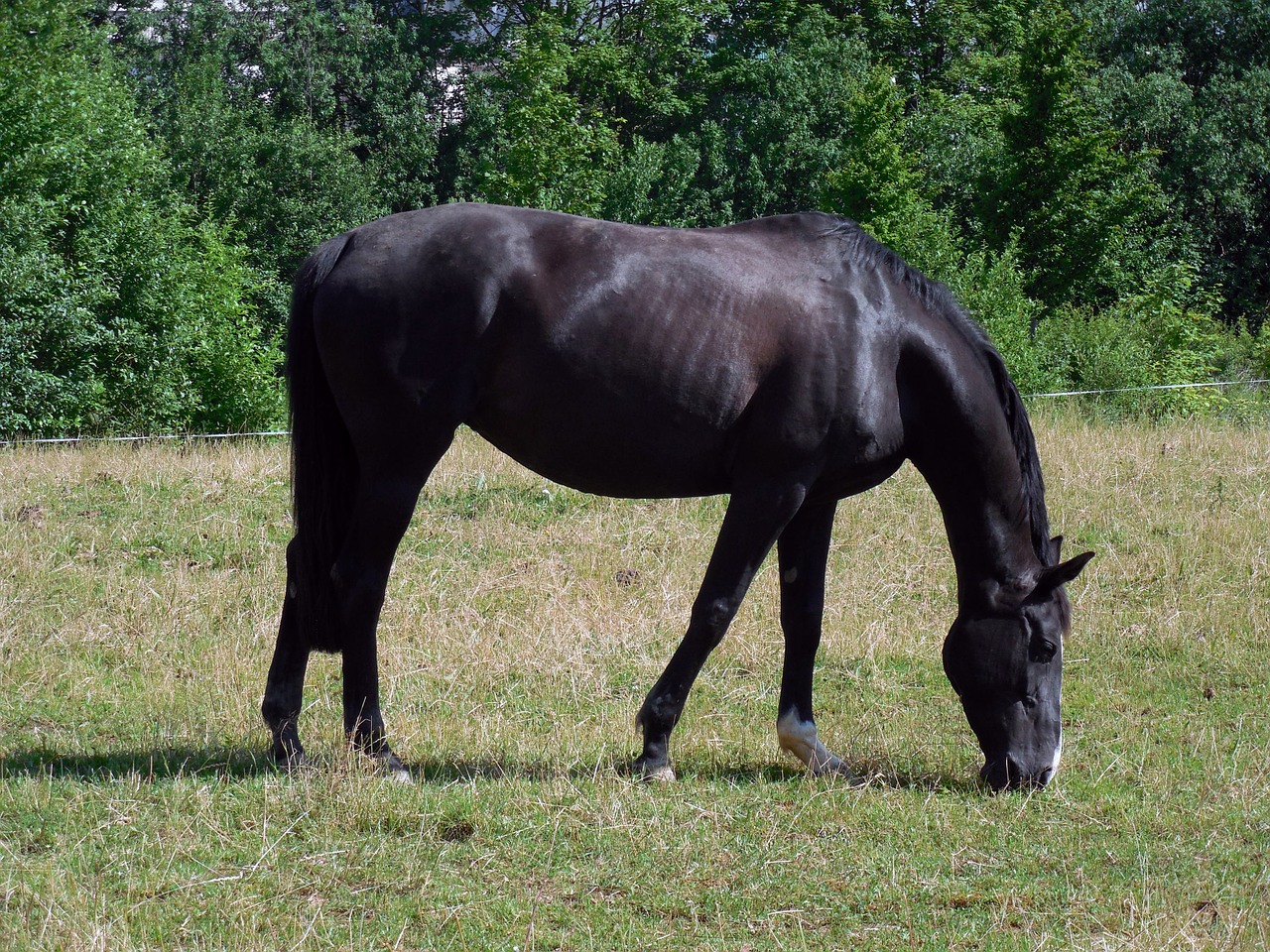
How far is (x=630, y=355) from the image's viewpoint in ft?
15.2

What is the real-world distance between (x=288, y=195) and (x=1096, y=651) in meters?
29.9

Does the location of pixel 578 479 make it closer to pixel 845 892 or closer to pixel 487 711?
pixel 487 711

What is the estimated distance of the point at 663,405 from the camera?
4660 millimetres

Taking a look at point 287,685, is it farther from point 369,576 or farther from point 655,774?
point 655,774

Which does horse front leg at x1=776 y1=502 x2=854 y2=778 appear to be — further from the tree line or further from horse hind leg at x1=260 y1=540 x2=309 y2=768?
the tree line

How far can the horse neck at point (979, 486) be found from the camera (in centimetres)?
491

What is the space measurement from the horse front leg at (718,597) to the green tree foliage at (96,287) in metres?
15.4

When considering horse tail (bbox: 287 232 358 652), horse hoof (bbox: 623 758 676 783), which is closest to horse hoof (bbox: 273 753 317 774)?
horse tail (bbox: 287 232 358 652)

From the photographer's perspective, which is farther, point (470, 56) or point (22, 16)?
point (470, 56)

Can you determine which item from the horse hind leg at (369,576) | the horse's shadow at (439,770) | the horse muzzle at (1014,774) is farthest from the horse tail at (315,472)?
the horse muzzle at (1014,774)

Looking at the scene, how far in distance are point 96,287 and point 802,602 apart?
1610 cm

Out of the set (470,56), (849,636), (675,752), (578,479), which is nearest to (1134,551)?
(849,636)

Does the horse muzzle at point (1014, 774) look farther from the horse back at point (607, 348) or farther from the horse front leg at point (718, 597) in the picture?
the horse back at point (607, 348)

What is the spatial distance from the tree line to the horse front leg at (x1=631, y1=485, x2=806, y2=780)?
1479 cm
